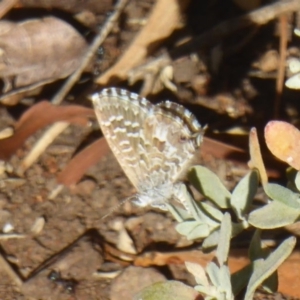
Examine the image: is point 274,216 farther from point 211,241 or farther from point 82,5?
point 82,5

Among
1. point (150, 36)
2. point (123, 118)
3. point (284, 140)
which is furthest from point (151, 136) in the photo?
point (284, 140)

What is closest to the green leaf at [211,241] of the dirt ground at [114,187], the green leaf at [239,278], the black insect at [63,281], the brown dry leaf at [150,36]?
the green leaf at [239,278]

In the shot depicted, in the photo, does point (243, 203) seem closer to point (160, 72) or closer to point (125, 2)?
point (160, 72)

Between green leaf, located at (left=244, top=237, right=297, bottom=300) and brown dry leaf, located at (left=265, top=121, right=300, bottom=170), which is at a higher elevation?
brown dry leaf, located at (left=265, top=121, right=300, bottom=170)

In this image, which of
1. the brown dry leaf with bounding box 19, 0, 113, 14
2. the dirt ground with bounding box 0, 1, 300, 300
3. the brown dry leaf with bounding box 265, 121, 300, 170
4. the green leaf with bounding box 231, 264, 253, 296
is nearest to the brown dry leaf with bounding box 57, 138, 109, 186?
the dirt ground with bounding box 0, 1, 300, 300

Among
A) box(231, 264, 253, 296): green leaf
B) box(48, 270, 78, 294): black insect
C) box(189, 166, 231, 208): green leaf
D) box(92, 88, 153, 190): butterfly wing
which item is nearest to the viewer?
box(231, 264, 253, 296): green leaf

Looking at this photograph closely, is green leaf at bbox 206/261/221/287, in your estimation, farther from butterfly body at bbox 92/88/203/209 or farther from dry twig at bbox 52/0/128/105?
dry twig at bbox 52/0/128/105

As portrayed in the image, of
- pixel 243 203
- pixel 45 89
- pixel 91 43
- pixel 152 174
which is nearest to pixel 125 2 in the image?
pixel 91 43
